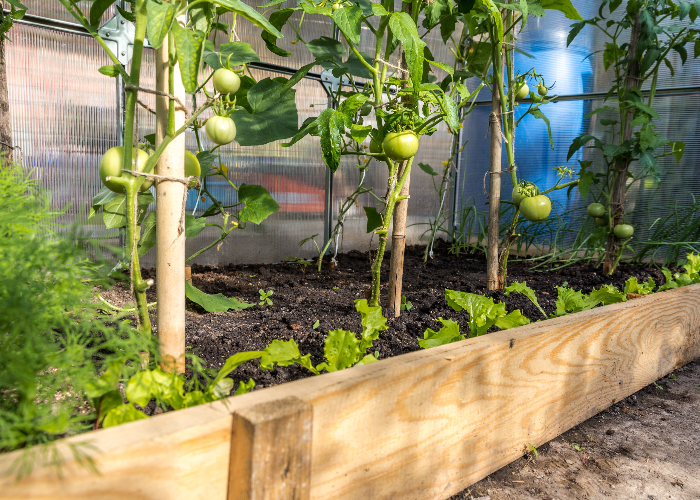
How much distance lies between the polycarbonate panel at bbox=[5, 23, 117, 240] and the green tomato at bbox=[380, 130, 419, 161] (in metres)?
1.07

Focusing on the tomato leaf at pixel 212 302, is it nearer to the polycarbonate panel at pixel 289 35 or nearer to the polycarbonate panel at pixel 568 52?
the polycarbonate panel at pixel 289 35

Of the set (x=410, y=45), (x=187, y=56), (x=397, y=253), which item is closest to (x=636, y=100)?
(x=397, y=253)

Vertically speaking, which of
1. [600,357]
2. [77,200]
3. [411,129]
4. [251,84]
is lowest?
[600,357]

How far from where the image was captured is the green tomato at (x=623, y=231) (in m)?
1.93

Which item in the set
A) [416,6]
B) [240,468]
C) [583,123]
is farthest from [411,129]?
[583,123]

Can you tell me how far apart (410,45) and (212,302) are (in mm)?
782

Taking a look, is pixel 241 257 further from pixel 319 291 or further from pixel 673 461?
pixel 673 461

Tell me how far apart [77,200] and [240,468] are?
152cm

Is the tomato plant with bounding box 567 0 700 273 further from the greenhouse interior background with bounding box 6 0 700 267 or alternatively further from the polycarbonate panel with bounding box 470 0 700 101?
the polycarbonate panel with bounding box 470 0 700 101

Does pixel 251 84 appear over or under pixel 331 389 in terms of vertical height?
over

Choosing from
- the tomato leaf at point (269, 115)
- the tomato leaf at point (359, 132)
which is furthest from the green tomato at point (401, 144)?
the tomato leaf at point (269, 115)

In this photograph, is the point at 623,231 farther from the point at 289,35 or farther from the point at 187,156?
the point at 187,156

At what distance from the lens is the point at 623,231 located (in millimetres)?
1934

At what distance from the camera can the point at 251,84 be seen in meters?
1.29
